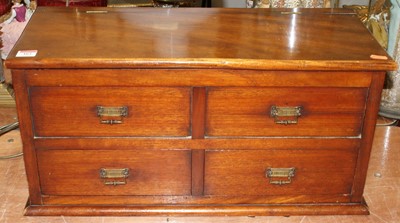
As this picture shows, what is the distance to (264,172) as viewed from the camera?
6.57 ft

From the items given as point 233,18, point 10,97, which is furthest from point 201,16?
point 10,97

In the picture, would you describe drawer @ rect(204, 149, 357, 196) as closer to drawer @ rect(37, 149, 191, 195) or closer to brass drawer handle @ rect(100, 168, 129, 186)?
drawer @ rect(37, 149, 191, 195)

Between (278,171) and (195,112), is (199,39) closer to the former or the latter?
(195,112)

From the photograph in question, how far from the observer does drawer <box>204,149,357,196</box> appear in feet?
6.48

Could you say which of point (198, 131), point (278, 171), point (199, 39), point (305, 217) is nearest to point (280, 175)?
point (278, 171)

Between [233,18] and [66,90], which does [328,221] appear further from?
[66,90]

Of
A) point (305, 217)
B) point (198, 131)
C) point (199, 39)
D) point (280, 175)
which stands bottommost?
point (305, 217)

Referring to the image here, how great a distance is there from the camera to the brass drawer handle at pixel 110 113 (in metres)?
1.87

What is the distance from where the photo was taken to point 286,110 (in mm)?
1889

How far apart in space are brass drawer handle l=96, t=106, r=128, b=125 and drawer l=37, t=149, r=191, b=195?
12cm

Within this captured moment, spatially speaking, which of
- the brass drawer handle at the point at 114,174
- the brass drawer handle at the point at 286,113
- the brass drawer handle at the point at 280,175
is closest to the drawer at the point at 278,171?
the brass drawer handle at the point at 280,175

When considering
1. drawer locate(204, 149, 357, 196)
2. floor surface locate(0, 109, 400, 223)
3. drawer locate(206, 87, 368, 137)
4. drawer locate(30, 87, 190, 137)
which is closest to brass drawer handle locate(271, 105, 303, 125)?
drawer locate(206, 87, 368, 137)

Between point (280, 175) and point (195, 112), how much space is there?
35 cm

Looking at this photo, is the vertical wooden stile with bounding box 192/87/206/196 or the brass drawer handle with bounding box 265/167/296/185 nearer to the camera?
the vertical wooden stile with bounding box 192/87/206/196
